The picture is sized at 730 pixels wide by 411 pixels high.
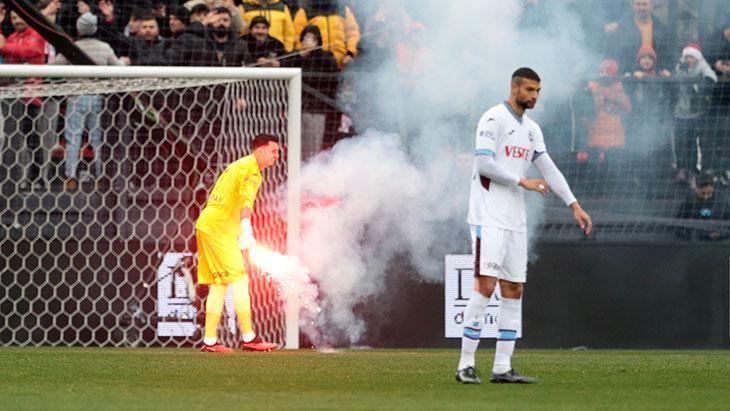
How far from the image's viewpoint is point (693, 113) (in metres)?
13.5

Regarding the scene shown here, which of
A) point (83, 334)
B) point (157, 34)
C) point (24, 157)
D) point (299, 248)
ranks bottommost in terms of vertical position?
point (83, 334)

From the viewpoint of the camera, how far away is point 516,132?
8109 mm

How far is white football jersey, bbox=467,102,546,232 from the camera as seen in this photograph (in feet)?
26.2

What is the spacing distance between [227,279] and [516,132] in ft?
13.2

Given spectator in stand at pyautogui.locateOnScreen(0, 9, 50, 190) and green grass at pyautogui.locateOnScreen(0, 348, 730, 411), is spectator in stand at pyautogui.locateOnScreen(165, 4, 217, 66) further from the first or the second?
green grass at pyautogui.locateOnScreen(0, 348, 730, 411)

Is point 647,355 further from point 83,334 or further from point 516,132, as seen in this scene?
point 83,334

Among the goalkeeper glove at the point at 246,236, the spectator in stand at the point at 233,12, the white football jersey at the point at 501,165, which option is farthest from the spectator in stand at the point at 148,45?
the white football jersey at the point at 501,165

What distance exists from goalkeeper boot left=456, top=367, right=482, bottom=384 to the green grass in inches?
3.7

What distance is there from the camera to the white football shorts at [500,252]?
793cm

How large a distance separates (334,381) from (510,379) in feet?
3.38

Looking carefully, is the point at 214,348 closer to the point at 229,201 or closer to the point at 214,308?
→ the point at 214,308

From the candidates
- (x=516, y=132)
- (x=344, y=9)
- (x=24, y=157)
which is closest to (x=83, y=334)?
(x=24, y=157)

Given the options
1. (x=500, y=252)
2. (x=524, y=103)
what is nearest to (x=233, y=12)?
(x=524, y=103)

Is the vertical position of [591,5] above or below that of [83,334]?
above
